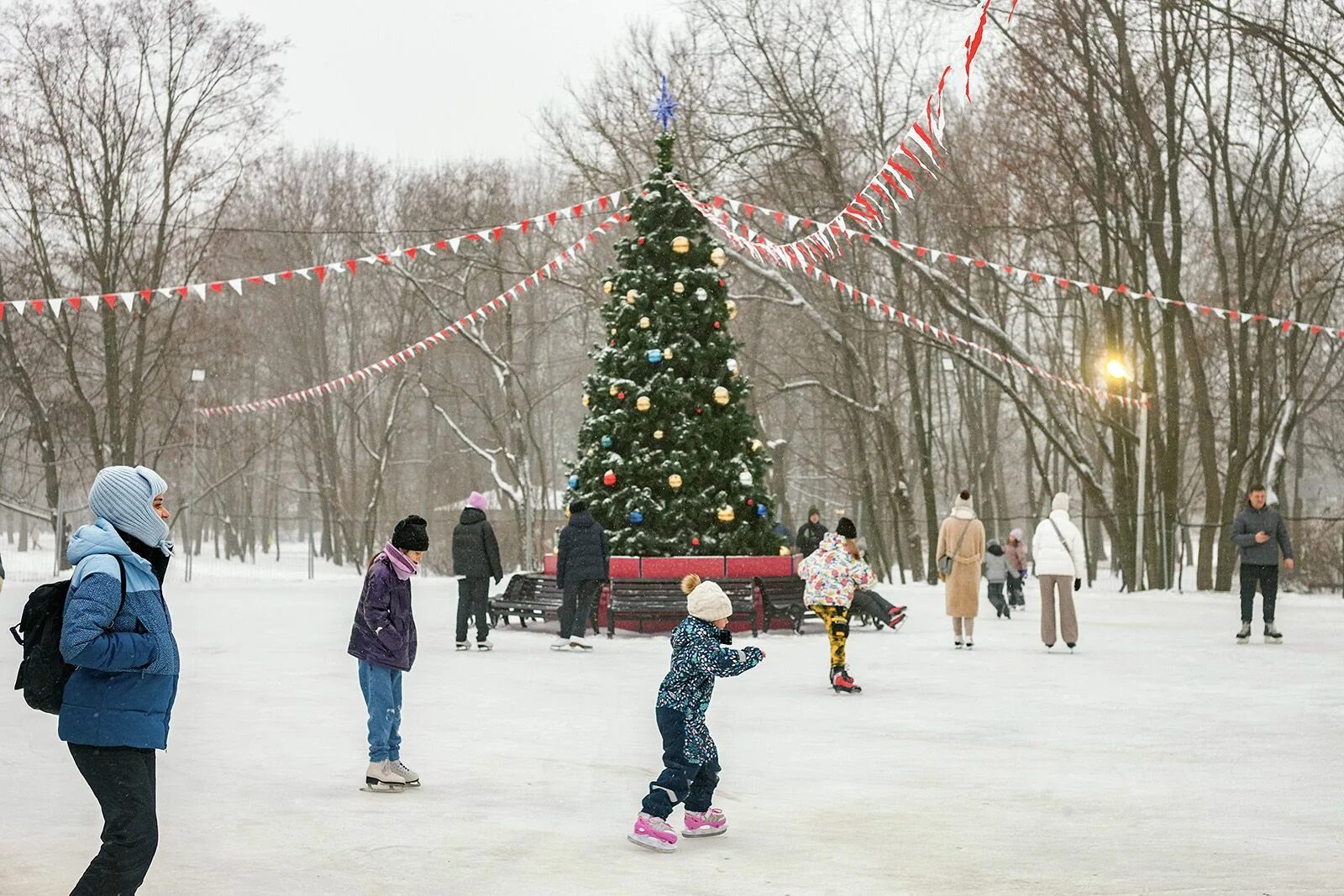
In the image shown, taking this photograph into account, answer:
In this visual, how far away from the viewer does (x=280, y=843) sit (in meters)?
6.89

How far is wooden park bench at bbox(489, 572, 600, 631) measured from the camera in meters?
20.5

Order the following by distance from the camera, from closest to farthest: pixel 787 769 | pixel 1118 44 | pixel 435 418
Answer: pixel 787 769, pixel 1118 44, pixel 435 418

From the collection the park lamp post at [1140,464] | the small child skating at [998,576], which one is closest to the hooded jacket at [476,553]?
the small child skating at [998,576]

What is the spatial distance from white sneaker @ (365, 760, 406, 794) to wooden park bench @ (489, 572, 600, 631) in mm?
11741

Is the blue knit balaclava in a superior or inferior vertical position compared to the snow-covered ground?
superior

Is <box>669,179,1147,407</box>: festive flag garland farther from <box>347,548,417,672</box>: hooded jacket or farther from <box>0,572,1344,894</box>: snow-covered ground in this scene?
<box>347,548,417,672</box>: hooded jacket

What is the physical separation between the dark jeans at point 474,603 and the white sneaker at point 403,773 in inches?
338

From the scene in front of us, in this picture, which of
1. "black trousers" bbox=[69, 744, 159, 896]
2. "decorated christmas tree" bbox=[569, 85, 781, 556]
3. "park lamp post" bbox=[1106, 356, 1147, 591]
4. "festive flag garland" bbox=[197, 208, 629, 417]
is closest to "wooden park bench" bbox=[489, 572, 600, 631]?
"decorated christmas tree" bbox=[569, 85, 781, 556]

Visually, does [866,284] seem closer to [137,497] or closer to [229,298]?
[229,298]

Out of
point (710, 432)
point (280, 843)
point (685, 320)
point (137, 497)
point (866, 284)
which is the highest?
point (866, 284)

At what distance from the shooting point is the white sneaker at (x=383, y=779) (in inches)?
326

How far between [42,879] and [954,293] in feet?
87.6

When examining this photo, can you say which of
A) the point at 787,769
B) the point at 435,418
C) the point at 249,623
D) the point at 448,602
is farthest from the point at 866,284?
the point at 787,769

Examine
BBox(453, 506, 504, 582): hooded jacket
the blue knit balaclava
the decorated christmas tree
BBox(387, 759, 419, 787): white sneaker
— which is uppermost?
the decorated christmas tree
